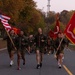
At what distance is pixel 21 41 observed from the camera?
1730 centimetres

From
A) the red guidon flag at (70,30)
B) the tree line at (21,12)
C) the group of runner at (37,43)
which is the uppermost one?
the red guidon flag at (70,30)

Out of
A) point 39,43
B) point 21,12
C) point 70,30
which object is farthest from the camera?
point 21,12

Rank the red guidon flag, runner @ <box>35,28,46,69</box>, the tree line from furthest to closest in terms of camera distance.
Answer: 1. the tree line
2. runner @ <box>35,28,46,69</box>
3. the red guidon flag

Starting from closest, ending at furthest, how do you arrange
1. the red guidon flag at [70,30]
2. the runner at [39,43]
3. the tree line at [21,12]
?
the red guidon flag at [70,30] < the runner at [39,43] < the tree line at [21,12]

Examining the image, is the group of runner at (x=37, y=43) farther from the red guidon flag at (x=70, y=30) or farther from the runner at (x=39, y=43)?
the red guidon flag at (x=70, y=30)

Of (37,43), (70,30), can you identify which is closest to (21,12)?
(37,43)

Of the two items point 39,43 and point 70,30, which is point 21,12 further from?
point 70,30

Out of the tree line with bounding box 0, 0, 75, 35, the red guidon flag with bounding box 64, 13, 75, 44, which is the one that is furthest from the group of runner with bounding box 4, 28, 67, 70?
the tree line with bounding box 0, 0, 75, 35

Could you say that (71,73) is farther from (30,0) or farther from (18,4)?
(30,0)

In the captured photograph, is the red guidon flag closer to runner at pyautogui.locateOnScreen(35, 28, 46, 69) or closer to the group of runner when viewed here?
the group of runner

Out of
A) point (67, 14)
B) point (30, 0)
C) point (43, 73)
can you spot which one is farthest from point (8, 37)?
point (67, 14)

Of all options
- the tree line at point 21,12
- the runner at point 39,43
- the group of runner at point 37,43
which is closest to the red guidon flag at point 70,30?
the group of runner at point 37,43

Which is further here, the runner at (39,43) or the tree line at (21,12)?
the tree line at (21,12)

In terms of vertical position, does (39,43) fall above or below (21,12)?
above
